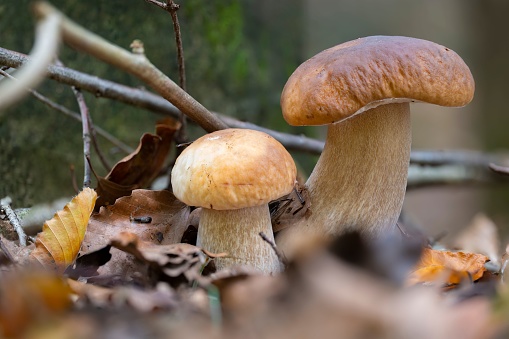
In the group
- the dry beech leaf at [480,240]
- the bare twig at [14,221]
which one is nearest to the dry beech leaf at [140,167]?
the bare twig at [14,221]

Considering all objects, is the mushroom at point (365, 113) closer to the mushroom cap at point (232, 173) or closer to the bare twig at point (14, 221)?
the mushroom cap at point (232, 173)

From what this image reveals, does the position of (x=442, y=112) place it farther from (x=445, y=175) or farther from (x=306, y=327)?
(x=306, y=327)

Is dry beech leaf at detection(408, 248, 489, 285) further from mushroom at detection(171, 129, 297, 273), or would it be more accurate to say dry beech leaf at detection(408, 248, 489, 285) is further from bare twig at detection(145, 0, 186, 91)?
bare twig at detection(145, 0, 186, 91)

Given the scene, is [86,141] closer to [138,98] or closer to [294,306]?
[138,98]

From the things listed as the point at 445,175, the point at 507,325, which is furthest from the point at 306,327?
the point at 445,175

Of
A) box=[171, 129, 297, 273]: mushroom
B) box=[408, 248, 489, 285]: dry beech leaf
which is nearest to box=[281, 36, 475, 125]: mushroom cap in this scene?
box=[171, 129, 297, 273]: mushroom

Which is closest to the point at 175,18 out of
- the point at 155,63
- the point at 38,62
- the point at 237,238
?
the point at 237,238
